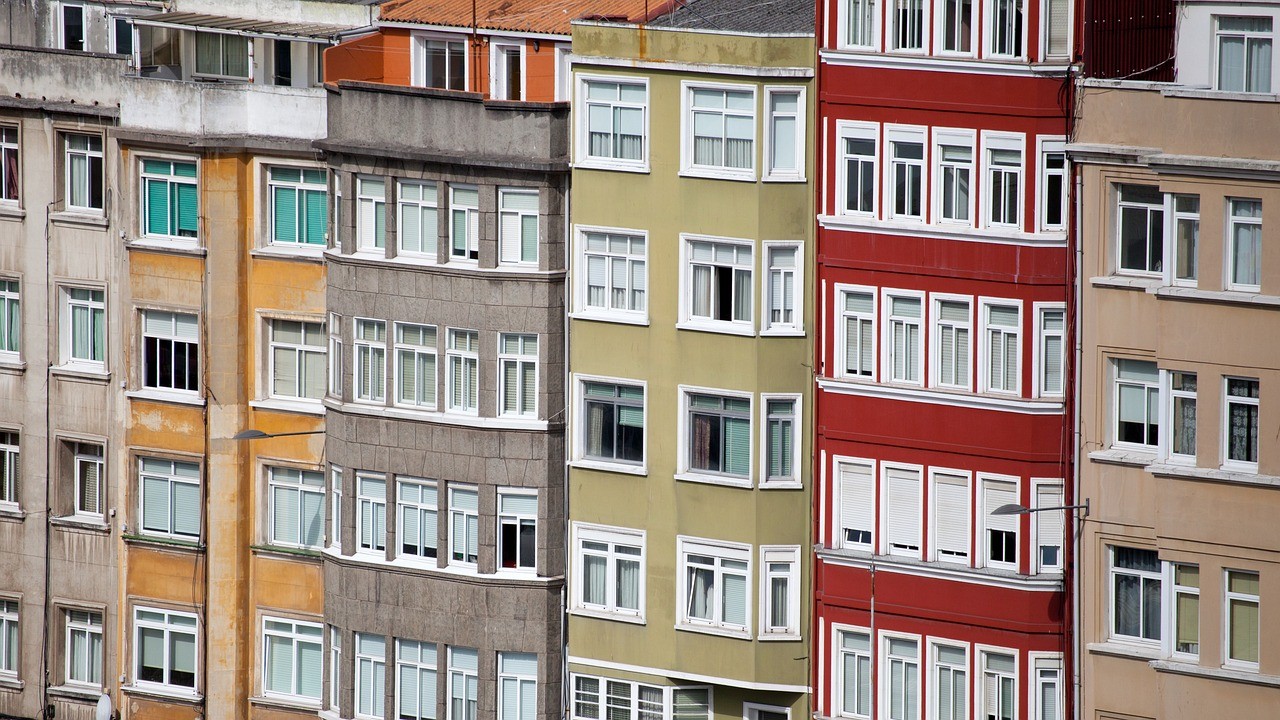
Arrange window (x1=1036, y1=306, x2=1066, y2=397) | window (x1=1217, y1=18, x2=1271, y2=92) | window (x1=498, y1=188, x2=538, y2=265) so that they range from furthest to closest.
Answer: window (x1=498, y1=188, x2=538, y2=265)
window (x1=1036, y1=306, x2=1066, y2=397)
window (x1=1217, y1=18, x2=1271, y2=92)

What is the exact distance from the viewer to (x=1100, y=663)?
62.4 metres

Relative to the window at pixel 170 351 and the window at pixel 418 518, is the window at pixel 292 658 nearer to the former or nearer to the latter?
the window at pixel 418 518

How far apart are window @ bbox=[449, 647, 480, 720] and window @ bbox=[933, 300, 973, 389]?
12393 millimetres

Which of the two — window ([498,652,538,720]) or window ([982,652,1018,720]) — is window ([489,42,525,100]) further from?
window ([982,652,1018,720])

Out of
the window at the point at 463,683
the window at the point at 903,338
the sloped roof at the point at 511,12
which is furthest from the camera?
the sloped roof at the point at 511,12

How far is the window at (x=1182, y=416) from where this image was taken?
2397 inches

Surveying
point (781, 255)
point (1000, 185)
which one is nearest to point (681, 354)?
point (781, 255)

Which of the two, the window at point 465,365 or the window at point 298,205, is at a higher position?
the window at point 298,205

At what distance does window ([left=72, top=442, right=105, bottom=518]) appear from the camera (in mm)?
73250

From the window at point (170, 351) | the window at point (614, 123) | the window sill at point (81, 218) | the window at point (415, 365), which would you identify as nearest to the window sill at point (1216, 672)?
the window at point (614, 123)

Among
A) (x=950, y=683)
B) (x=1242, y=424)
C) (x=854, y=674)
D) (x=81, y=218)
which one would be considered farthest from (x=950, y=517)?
(x=81, y=218)

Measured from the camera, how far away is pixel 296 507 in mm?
71188

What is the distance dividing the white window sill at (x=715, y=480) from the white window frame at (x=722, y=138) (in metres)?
6.23

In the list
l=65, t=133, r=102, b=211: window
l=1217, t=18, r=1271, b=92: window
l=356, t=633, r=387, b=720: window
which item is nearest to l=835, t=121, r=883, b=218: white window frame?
l=1217, t=18, r=1271, b=92: window
